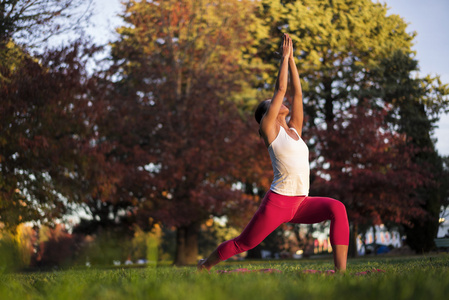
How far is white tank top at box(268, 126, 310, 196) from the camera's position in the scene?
16.6 ft

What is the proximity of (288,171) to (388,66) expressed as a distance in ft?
65.9

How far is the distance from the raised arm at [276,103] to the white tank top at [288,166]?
10cm

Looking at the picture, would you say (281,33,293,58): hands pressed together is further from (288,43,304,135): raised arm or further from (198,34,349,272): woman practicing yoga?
(288,43,304,135): raised arm

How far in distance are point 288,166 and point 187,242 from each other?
15.3 metres

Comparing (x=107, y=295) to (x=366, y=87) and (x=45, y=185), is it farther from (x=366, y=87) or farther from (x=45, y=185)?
(x=366, y=87)

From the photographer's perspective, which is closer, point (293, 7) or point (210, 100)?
point (210, 100)

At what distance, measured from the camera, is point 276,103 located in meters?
4.99

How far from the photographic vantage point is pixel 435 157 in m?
22.7

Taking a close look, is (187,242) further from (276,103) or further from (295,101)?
(276,103)

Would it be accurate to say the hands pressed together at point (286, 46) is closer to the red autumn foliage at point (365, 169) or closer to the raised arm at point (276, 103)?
the raised arm at point (276, 103)

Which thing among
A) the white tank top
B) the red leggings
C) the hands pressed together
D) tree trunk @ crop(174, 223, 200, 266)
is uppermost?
the hands pressed together

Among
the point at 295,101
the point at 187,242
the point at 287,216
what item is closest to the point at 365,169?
the point at 187,242

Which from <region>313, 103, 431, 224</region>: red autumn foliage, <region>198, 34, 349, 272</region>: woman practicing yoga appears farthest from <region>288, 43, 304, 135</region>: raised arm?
<region>313, 103, 431, 224</region>: red autumn foliage

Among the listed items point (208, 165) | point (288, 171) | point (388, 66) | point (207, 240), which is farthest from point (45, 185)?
point (207, 240)
